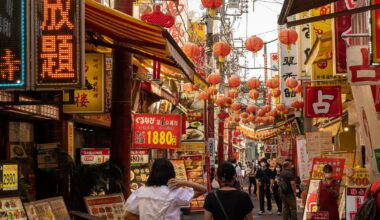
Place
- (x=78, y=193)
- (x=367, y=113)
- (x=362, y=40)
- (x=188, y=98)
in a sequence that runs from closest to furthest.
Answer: (x=78, y=193) < (x=367, y=113) < (x=362, y=40) < (x=188, y=98)

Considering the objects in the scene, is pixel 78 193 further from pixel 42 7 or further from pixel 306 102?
pixel 306 102

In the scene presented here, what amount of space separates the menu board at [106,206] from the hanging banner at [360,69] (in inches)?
168

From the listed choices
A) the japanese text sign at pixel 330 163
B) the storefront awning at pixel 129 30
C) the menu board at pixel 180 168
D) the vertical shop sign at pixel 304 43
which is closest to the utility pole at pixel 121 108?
the storefront awning at pixel 129 30

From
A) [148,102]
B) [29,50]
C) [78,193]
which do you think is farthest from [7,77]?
[148,102]

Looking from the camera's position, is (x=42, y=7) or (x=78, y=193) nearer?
(x=42, y=7)

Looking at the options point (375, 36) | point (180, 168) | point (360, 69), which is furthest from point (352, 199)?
point (180, 168)

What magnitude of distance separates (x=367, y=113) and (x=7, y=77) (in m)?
6.76

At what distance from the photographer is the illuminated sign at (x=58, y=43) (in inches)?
300

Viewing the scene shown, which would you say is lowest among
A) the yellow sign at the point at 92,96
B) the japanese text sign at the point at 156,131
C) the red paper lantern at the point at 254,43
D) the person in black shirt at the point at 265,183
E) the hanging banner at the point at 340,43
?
the person in black shirt at the point at 265,183

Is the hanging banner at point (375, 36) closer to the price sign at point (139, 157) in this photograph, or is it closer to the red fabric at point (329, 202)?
the red fabric at point (329, 202)

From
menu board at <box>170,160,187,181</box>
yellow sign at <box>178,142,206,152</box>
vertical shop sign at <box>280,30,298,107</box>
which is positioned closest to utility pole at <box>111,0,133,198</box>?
menu board at <box>170,160,187,181</box>

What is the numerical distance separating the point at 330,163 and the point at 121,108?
6657 mm

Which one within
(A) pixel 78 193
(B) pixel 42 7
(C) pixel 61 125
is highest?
(B) pixel 42 7

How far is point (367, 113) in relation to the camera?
12.0 meters
